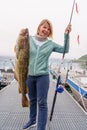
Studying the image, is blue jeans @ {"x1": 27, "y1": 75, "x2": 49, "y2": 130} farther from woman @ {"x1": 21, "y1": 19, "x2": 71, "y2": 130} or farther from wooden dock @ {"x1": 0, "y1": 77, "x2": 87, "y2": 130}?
wooden dock @ {"x1": 0, "y1": 77, "x2": 87, "y2": 130}

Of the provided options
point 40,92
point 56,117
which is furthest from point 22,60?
point 56,117

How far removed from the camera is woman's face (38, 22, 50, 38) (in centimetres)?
341

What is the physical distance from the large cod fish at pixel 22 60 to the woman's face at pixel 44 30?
1.41 ft

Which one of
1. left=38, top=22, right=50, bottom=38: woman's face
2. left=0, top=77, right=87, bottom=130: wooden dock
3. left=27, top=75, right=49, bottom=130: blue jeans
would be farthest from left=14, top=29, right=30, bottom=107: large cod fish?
left=0, top=77, right=87, bottom=130: wooden dock

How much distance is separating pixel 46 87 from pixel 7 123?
1.42m

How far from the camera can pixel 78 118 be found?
5020 millimetres

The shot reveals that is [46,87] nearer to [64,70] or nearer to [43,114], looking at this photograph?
[43,114]

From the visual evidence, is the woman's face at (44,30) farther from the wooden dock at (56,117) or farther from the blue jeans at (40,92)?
the wooden dock at (56,117)

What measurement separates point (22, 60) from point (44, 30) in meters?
0.55

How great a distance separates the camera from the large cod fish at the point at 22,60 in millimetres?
2933

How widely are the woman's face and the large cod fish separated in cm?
43

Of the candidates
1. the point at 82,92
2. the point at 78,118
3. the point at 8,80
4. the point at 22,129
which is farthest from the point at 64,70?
the point at 22,129

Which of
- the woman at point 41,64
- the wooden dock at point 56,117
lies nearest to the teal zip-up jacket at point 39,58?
the woman at point 41,64

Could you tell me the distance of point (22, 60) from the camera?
3.13 meters
